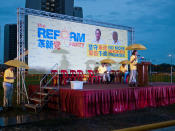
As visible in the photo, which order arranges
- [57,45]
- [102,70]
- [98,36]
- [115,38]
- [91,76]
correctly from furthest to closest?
1. [115,38]
2. [98,36]
3. [91,76]
4. [102,70]
5. [57,45]

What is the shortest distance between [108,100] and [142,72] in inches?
78.3

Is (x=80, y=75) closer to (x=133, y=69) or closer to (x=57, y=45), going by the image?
(x=57, y=45)

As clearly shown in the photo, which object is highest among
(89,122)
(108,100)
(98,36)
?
(98,36)

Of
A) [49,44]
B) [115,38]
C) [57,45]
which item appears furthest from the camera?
[115,38]

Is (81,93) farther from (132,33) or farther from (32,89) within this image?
(132,33)

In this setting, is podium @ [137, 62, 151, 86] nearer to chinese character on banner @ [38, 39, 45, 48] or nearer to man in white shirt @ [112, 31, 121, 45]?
chinese character on banner @ [38, 39, 45, 48]

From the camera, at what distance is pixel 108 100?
277 inches

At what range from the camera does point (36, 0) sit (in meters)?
72.8

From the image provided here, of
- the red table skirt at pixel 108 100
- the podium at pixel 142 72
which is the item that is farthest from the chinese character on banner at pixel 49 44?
the podium at pixel 142 72

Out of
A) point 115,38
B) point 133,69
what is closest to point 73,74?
Result: point 133,69

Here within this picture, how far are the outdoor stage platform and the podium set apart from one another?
1.09ft

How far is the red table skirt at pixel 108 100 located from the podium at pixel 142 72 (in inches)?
13.0

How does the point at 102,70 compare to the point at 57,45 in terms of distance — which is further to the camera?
the point at 102,70

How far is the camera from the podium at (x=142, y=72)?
319 inches
